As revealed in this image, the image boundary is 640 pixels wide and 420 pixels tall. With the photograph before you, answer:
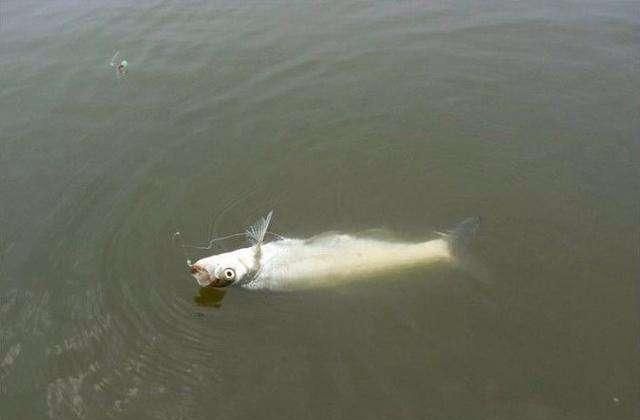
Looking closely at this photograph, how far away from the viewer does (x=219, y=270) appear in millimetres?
5906

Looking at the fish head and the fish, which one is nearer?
the fish head

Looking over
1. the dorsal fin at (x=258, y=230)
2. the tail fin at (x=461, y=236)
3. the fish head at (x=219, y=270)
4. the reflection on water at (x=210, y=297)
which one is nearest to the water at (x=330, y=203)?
the reflection on water at (x=210, y=297)

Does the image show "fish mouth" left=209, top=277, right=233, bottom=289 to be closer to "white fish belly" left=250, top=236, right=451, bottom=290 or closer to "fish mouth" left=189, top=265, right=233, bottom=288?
"fish mouth" left=189, top=265, right=233, bottom=288

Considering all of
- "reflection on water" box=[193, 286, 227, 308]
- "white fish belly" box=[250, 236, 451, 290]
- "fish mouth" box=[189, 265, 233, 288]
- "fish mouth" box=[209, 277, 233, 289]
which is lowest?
→ "reflection on water" box=[193, 286, 227, 308]

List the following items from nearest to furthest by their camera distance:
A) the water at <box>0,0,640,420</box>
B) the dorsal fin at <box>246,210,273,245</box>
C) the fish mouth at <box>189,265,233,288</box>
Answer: the water at <box>0,0,640,420</box> → the fish mouth at <box>189,265,233,288</box> → the dorsal fin at <box>246,210,273,245</box>

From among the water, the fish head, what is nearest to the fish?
the fish head

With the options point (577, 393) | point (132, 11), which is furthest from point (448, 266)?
point (132, 11)

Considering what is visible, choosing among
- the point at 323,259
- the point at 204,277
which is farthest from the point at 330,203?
the point at 204,277

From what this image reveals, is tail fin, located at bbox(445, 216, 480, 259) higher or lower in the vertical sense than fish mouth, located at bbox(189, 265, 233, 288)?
lower

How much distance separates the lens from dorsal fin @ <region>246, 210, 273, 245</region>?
6191 millimetres

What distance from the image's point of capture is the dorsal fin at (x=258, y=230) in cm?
619

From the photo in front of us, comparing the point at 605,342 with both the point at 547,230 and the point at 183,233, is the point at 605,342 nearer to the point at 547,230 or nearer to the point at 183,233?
the point at 547,230

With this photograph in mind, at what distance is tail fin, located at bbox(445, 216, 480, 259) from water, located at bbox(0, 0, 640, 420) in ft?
0.48

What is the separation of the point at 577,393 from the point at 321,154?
501cm
